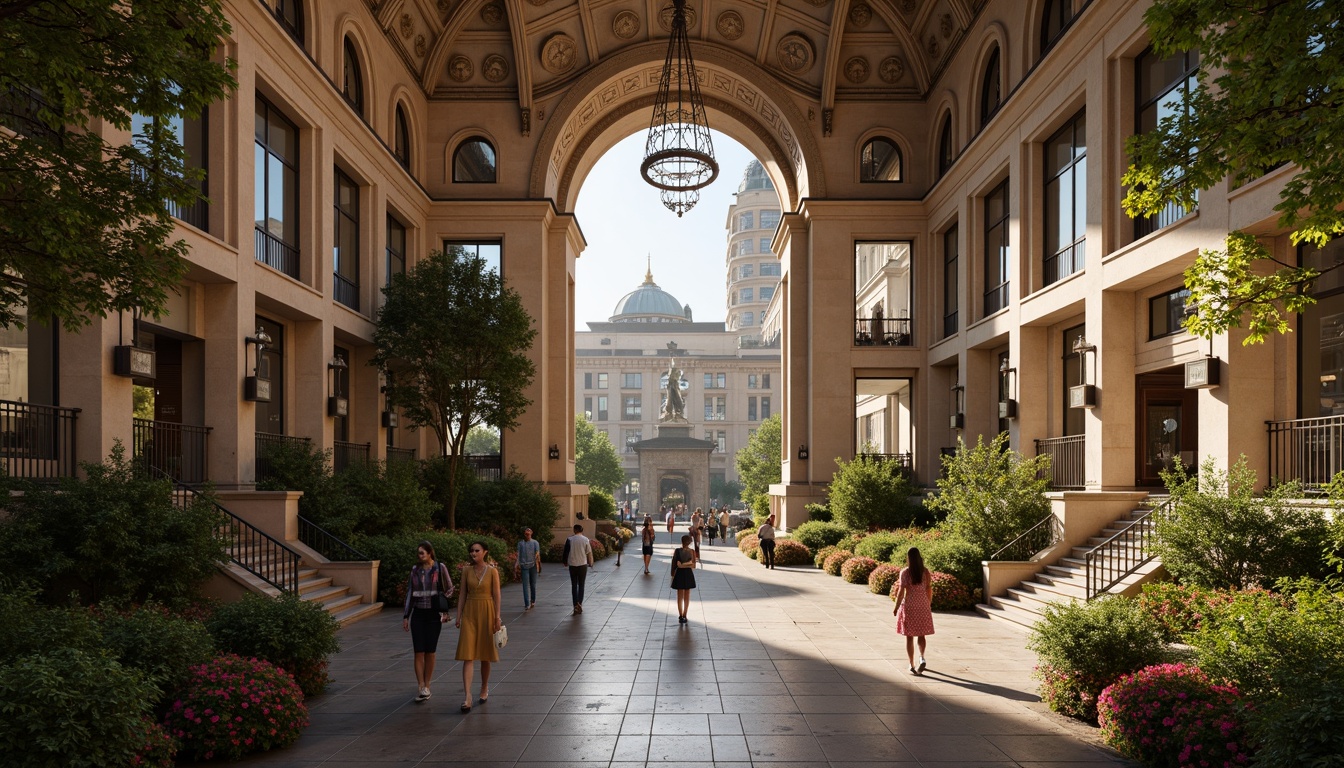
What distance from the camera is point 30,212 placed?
333 inches

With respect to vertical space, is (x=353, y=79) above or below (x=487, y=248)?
above

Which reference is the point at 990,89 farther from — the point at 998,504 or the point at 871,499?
the point at 998,504

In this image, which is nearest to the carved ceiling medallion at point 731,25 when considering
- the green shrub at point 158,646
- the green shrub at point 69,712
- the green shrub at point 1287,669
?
the green shrub at point 1287,669

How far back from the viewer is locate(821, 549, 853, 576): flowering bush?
2512 centimetres

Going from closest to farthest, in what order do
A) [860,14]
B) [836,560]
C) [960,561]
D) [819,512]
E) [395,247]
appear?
[960,561] → [836,560] → [395,247] → [819,512] → [860,14]

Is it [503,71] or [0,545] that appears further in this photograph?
[503,71]

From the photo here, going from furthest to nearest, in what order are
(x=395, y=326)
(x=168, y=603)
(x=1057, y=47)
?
1. (x=395, y=326)
2. (x=1057, y=47)
3. (x=168, y=603)

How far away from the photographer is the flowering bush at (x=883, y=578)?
20547mm

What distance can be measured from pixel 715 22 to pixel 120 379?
25441mm

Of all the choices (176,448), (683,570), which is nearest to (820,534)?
(683,570)

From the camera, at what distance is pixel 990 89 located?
27406 millimetres

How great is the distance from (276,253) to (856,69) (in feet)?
70.1

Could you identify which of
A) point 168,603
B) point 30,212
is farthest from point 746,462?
point 30,212

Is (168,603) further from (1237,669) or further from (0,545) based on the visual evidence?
(1237,669)
